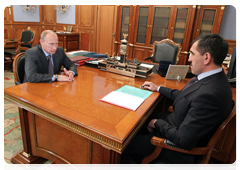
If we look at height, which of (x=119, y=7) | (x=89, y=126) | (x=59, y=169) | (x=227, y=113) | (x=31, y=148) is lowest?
(x=59, y=169)

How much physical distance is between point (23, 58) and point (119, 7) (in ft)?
10.1

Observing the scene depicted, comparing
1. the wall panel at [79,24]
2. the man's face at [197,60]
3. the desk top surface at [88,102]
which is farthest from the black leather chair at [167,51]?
the wall panel at [79,24]

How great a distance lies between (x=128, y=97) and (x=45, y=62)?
0.94 metres

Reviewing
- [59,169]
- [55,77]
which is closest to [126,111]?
[55,77]

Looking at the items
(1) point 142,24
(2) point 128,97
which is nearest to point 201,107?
(2) point 128,97

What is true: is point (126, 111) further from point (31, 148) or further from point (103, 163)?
point (31, 148)

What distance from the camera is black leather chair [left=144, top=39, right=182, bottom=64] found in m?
2.69

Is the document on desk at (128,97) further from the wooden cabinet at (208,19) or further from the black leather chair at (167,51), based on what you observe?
the wooden cabinet at (208,19)

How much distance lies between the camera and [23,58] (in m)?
1.65

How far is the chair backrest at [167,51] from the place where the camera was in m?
2.69

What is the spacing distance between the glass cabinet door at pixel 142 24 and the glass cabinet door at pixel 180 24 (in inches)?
27.4

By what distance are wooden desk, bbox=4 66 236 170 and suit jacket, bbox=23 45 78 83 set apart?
72 millimetres

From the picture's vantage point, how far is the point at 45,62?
1639mm

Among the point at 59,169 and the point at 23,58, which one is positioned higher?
the point at 23,58
